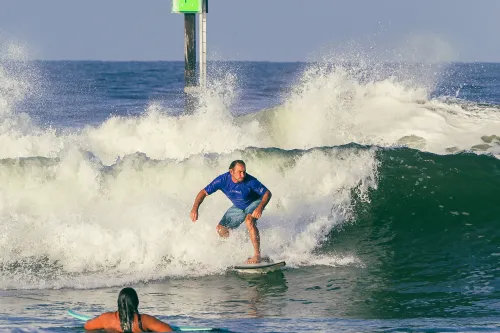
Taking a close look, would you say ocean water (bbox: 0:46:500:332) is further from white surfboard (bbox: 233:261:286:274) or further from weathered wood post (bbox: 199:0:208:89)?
weathered wood post (bbox: 199:0:208:89)

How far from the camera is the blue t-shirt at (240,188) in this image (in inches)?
481

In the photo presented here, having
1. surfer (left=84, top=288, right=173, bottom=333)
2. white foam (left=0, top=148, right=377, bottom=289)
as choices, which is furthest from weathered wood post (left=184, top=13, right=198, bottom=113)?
surfer (left=84, top=288, right=173, bottom=333)

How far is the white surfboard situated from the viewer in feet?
40.0

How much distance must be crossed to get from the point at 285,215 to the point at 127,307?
268 inches

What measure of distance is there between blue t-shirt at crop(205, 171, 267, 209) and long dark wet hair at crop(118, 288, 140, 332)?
4.25 meters

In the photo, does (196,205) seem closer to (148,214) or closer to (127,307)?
(148,214)

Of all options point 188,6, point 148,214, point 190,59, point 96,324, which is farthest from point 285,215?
point 190,59

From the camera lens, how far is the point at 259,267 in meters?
12.2

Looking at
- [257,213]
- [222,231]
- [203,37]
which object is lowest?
[222,231]

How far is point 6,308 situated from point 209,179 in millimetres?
5955

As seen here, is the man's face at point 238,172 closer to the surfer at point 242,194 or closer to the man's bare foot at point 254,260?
the surfer at point 242,194

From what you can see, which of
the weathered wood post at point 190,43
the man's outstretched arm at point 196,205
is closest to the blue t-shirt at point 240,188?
the man's outstretched arm at point 196,205

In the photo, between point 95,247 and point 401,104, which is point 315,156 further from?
point 401,104

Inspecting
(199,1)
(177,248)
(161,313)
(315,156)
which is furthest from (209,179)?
(199,1)
